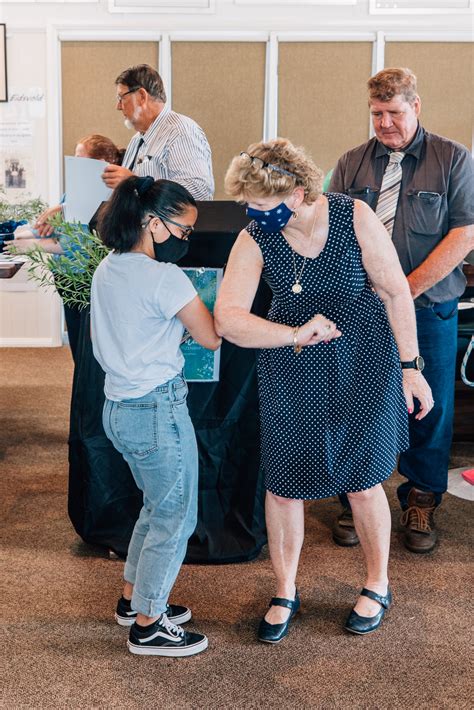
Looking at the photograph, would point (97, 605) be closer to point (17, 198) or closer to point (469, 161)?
point (469, 161)

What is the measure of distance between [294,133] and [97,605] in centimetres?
454

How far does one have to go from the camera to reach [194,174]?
3496 millimetres

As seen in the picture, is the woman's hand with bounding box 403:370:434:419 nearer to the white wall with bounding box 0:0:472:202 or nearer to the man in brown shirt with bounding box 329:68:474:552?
the man in brown shirt with bounding box 329:68:474:552

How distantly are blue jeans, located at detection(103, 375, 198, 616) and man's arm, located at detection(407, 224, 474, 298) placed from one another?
1046 mm

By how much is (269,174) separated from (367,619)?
1324 mm

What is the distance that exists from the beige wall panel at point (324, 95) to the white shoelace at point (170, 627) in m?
4.62

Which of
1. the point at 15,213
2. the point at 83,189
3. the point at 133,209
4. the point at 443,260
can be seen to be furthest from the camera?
the point at 15,213

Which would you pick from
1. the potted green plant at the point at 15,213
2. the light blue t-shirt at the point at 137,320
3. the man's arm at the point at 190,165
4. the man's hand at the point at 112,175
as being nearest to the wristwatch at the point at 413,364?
the light blue t-shirt at the point at 137,320

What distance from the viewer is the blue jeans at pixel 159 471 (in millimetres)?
2236

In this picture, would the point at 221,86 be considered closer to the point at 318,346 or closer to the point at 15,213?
the point at 15,213

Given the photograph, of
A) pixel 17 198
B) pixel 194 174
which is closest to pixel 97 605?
pixel 194 174

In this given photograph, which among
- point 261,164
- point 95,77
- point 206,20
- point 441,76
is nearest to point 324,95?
point 441,76

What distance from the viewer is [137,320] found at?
2174mm

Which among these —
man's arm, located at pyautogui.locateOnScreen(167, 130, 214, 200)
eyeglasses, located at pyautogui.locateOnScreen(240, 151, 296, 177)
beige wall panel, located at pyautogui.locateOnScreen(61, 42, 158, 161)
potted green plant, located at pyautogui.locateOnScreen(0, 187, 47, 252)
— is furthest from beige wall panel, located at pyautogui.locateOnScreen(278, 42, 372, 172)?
eyeglasses, located at pyautogui.locateOnScreen(240, 151, 296, 177)
